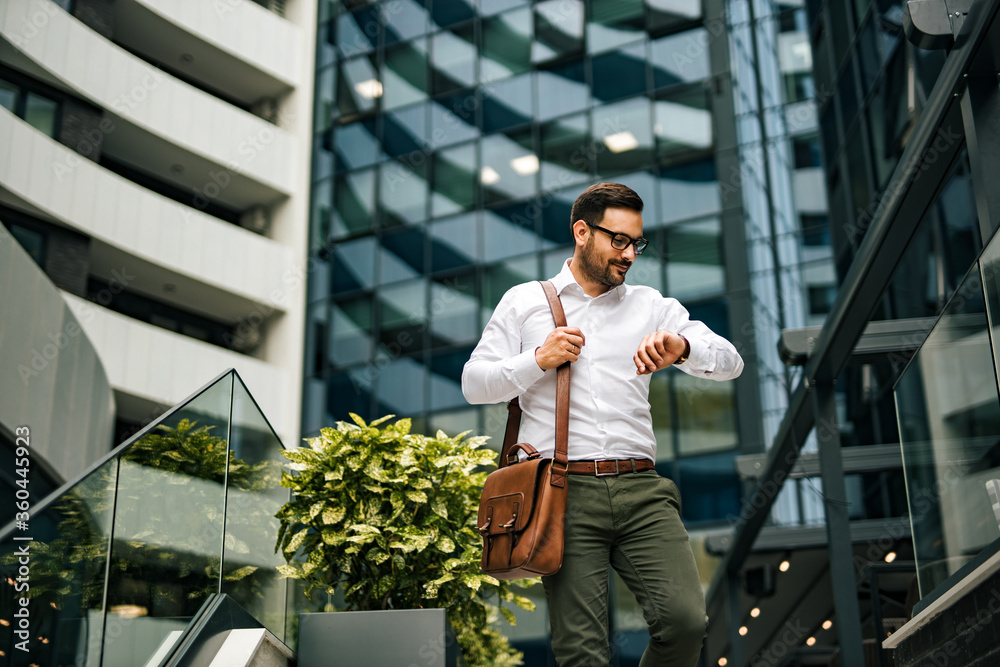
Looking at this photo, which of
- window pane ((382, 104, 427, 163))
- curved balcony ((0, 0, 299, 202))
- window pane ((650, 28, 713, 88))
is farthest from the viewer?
window pane ((382, 104, 427, 163))

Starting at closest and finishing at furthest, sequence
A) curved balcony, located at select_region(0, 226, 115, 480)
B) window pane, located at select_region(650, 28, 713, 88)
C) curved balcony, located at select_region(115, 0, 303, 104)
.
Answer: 1. curved balcony, located at select_region(0, 226, 115, 480)
2. window pane, located at select_region(650, 28, 713, 88)
3. curved balcony, located at select_region(115, 0, 303, 104)

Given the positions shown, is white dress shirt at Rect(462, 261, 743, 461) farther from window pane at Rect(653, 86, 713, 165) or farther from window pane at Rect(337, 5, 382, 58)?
window pane at Rect(337, 5, 382, 58)

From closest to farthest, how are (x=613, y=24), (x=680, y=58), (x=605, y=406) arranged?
(x=605, y=406) → (x=680, y=58) → (x=613, y=24)

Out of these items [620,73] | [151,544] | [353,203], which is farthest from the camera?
[353,203]

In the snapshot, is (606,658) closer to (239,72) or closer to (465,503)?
(465,503)

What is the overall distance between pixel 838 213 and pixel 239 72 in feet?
48.7

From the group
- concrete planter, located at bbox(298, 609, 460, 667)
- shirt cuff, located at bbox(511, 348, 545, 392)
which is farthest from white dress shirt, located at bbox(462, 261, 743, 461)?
concrete planter, located at bbox(298, 609, 460, 667)

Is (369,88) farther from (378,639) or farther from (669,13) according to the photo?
(378,639)

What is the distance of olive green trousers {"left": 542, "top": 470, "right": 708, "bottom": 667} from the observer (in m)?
3.05

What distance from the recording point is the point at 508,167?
782 inches

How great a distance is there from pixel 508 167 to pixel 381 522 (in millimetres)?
15385

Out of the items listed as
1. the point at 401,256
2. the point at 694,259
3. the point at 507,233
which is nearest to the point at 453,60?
the point at 401,256

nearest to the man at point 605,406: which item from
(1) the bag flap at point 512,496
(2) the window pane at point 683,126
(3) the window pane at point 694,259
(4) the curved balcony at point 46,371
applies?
(1) the bag flap at point 512,496

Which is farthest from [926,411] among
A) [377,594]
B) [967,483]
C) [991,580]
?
[377,594]
